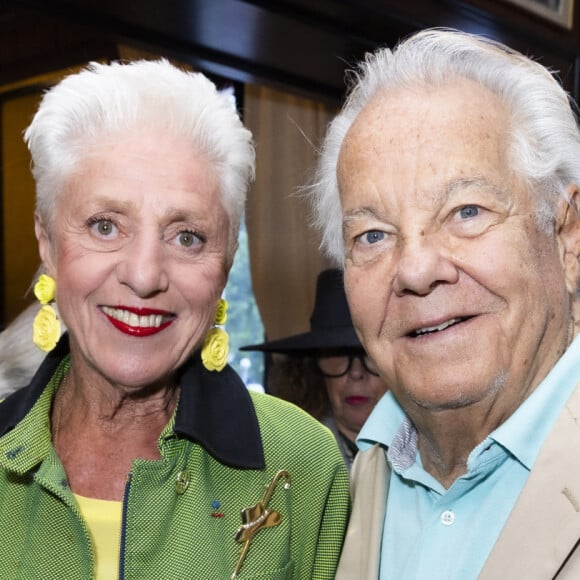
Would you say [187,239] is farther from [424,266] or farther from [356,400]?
[356,400]

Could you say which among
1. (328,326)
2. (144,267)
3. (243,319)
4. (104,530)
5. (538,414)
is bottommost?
(104,530)

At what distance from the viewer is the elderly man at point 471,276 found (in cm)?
165

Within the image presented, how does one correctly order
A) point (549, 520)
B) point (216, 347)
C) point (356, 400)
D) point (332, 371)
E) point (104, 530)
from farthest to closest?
point (332, 371)
point (356, 400)
point (216, 347)
point (104, 530)
point (549, 520)

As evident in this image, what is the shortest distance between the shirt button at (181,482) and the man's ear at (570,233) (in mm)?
867

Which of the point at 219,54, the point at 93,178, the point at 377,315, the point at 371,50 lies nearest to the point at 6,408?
the point at 93,178

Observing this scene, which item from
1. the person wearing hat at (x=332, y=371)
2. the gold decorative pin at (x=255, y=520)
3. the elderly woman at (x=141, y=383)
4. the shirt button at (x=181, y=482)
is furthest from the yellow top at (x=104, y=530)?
the person wearing hat at (x=332, y=371)

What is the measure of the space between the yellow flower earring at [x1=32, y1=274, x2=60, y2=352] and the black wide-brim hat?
1.78m

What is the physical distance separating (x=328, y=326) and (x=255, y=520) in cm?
192

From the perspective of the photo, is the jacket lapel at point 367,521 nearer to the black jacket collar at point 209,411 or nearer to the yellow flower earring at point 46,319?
the black jacket collar at point 209,411

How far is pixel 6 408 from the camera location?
2.01m

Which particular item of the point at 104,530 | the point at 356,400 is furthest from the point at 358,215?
the point at 356,400

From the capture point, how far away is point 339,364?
384cm

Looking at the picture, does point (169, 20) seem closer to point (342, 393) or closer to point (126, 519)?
point (342, 393)

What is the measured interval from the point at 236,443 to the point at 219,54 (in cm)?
211
